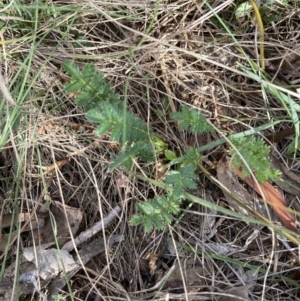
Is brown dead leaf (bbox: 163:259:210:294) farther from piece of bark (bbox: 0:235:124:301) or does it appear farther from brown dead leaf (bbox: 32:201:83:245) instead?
brown dead leaf (bbox: 32:201:83:245)

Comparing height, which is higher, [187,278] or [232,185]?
[232,185]

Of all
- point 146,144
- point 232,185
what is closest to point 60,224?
point 146,144

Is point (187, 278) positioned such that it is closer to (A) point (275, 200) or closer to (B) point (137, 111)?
(A) point (275, 200)

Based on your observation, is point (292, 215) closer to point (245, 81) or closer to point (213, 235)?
point (213, 235)

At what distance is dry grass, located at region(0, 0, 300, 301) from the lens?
1.38m

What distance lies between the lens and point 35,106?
1431mm

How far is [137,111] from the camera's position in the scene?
4.70ft

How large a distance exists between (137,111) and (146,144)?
8.1 inches

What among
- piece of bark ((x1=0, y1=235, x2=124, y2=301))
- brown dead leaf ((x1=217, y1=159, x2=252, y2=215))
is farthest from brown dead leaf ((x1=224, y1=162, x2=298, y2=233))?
piece of bark ((x1=0, y1=235, x2=124, y2=301))

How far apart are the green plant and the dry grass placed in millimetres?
148

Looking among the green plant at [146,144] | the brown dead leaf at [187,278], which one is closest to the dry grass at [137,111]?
the brown dead leaf at [187,278]

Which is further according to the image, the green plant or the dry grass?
the dry grass

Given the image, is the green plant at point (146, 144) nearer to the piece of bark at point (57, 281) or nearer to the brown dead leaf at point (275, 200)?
the brown dead leaf at point (275, 200)

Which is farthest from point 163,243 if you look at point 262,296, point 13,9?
point 13,9
